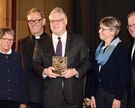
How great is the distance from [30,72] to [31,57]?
0.15m

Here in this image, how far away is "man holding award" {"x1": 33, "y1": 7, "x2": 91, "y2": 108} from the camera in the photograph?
360 cm

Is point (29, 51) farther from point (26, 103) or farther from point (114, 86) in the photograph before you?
point (114, 86)

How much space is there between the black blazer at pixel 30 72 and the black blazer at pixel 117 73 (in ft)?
2.17

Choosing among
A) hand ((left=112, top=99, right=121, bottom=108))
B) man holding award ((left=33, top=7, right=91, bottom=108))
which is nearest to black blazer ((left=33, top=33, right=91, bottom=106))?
man holding award ((left=33, top=7, right=91, bottom=108))

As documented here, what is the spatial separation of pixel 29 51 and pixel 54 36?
1.28 ft

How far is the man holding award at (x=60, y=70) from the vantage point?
11.8 ft

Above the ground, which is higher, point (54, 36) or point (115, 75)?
point (54, 36)

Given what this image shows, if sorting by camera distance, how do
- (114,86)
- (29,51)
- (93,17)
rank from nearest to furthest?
(114,86), (29,51), (93,17)

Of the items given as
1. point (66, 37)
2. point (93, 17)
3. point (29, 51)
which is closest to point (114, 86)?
point (66, 37)

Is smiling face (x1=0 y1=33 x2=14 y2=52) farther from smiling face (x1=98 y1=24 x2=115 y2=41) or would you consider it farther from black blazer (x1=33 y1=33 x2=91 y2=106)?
smiling face (x1=98 y1=24 x2=115 y2=41)

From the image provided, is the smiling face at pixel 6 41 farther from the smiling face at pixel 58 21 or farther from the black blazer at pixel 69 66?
the smiling face at pixel 58 21

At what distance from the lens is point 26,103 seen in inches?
148

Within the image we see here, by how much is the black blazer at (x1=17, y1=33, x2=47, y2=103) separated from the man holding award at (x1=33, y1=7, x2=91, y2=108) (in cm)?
21

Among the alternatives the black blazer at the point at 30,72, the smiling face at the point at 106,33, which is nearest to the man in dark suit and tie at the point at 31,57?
the black blazer at the point at 30,72
